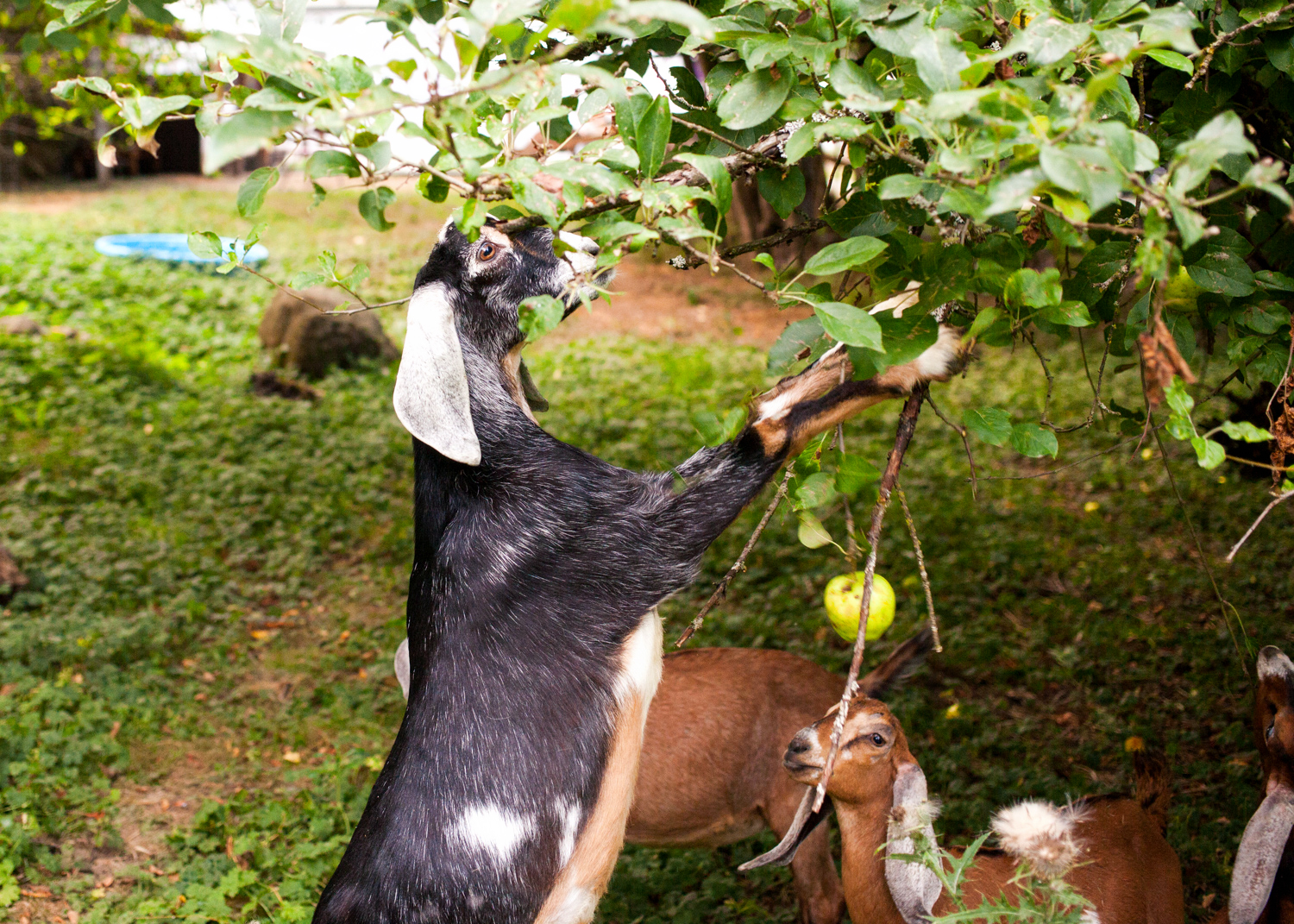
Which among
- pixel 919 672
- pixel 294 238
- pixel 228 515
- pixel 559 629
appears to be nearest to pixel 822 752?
pixel 559 629

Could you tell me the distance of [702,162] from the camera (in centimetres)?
178

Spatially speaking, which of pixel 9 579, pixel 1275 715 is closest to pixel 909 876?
pixel 1275 715

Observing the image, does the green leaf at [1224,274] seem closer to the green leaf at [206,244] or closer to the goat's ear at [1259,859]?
the goat's ear at [1259,859]

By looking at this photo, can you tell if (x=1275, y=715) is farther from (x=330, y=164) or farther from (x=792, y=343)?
(x=330, y=164)

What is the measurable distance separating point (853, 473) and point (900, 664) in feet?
4.79

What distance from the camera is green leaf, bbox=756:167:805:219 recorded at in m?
2.25

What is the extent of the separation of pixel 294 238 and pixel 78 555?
816 centimetres

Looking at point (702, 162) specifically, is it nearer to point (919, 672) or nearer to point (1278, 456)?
point (1278, 456)

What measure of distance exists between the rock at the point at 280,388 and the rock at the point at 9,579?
2.90 meters

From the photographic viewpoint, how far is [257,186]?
6.23ft

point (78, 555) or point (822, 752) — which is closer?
point (822, 752)

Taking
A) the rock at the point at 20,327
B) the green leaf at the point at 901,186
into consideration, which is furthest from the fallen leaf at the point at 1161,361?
the rock at the point at 20,327

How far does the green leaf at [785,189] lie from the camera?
7.38 ft

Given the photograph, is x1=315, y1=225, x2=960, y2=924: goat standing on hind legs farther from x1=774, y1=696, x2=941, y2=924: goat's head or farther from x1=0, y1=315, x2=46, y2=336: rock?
x1=0, y1=315, x2=46, y2=336: rock
